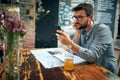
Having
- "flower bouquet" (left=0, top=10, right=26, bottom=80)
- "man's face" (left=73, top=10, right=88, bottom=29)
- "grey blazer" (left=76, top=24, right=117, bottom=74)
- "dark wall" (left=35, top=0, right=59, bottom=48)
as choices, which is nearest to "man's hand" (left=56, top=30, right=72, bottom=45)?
"grey blazer" (left=76, top=24, right=117, bottom=74)

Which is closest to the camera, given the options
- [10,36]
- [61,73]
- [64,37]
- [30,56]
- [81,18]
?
[10,36]

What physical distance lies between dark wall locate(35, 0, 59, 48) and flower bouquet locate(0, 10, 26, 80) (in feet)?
9.89

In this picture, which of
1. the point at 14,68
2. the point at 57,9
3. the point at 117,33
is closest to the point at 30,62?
the point at 14,68

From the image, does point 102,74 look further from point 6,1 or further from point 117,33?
point 117,33

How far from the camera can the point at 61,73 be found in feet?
3.91

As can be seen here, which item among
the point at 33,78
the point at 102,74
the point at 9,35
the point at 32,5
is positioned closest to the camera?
the point at 9,35

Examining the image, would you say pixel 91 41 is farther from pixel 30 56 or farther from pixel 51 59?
pixel 30 56

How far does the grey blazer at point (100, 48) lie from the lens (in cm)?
144

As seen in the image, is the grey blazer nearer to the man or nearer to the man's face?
the man

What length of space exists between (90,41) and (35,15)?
2.35 meters

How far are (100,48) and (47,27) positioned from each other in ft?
8.50

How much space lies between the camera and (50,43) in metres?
4.02

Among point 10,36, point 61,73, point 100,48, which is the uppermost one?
point 10,36

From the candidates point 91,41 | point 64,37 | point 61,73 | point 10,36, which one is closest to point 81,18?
point 91,41
